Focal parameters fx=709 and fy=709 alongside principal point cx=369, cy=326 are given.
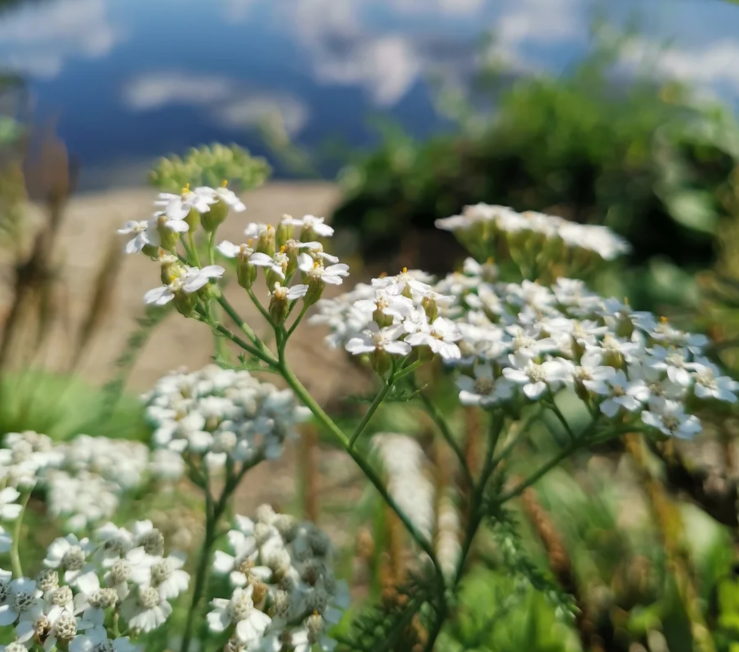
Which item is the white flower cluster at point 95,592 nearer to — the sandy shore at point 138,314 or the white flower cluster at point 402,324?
the white flower cluster at point 402,324

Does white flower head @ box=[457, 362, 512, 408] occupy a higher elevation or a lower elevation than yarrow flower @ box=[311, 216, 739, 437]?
lower

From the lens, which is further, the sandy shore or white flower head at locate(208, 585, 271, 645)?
the sandy shore

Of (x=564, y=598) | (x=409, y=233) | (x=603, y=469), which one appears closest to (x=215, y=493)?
(x=603, y=469)

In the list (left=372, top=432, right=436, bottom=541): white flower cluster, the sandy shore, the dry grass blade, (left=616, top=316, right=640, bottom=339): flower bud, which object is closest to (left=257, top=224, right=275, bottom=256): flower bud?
(left=616, top=316, right=640, bottom=339): flower bud

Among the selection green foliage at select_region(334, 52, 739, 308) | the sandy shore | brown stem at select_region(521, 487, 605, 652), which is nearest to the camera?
brown stem at select_region(521, 487, 605, 652)

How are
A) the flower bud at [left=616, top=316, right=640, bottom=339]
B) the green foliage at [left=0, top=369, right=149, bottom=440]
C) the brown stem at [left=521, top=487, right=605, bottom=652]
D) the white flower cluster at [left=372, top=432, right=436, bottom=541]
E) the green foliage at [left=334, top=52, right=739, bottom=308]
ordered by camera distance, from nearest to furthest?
the flower bud at [left=616, top=316, right=640, bottom=339]
the brown stem at [left=521, top=487, right=605, bottom=652]
the white flower cluster at [left=372, top=432, right=436, bottom=541]
the green foliage at [left=0, top=369, right=149, bottom=440]
the green foliage at [left=334, top=52, right=739, bottom=308]

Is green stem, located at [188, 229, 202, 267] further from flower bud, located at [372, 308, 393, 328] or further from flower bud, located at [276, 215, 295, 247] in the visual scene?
flower bud, located at [372, 308, 393, 328]

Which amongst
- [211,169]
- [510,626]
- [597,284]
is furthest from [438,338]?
[597,284]

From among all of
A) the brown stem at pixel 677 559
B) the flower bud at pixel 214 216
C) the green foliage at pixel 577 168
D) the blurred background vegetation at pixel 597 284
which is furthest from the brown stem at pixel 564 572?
the green foliage at pixel 577 168
